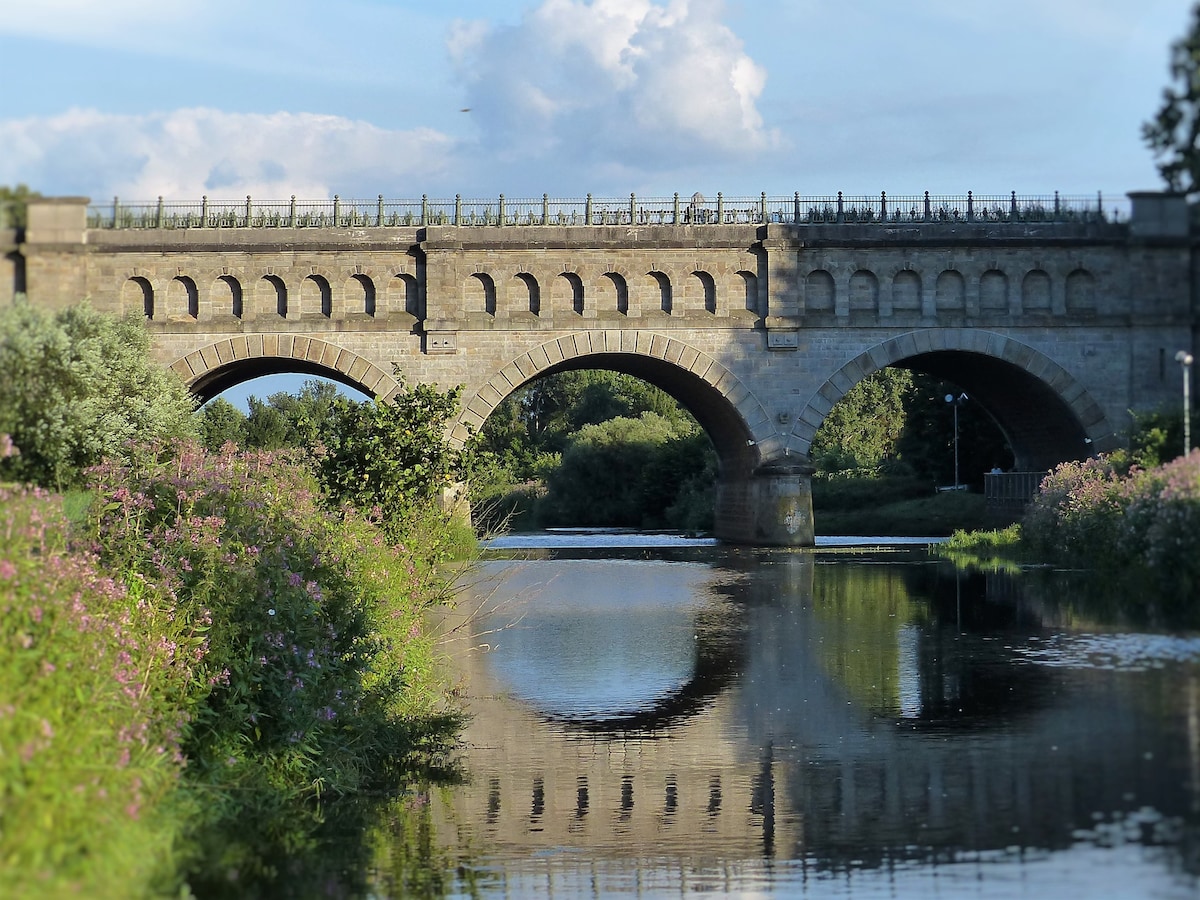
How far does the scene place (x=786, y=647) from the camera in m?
20.2

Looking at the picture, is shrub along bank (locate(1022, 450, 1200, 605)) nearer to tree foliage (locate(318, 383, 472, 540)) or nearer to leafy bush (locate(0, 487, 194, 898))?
tree foliage (locate(318, 383, 472, 540))

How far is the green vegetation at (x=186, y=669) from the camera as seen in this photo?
741 centimetres

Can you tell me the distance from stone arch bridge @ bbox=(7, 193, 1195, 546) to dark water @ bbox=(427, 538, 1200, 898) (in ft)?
71.3

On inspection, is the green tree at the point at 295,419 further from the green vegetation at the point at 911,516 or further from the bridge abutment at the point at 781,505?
the green vegetation at the point at 911,516

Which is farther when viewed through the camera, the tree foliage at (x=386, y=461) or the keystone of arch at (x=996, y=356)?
the keystone of arch at (x=996, y=356)

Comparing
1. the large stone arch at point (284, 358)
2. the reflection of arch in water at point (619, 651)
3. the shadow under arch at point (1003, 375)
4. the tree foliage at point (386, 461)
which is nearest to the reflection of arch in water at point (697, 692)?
the reflection of arch in water at point (619, 651)

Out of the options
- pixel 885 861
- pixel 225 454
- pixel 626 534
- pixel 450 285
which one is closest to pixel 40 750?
pixel 885 861

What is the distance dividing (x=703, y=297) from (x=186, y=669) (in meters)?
35.8

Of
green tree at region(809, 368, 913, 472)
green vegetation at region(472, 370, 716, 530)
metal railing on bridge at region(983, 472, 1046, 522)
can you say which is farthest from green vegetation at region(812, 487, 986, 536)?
green tree at region(809, 368, 913, 472)

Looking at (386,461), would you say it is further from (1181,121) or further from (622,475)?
(622,475)

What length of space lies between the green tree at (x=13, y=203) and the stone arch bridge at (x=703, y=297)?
34864mm

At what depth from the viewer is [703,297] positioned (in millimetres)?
45312

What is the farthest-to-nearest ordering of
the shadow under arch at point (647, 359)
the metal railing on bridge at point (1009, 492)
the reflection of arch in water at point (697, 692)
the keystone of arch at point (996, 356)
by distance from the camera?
the metal railing on bridge at point (1009, 492), the keystone of arch at point (996, 356), the shadow under arch at point (647, 359), the reflection of arch in water at point (697, 692)

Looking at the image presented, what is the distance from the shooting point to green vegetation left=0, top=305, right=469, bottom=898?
7.41 m
